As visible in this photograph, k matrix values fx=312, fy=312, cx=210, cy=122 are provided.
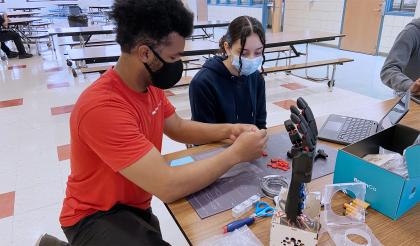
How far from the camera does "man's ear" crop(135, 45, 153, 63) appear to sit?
898 mm

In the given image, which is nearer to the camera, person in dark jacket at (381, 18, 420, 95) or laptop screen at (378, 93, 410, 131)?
laptop screen at (378, 93, 410, 131)

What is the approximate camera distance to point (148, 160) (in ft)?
2.71

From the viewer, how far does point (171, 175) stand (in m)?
0.83

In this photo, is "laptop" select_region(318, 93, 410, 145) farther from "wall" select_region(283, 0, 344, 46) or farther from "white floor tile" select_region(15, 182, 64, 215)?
"wall" select_region(283, 0, 344, 46)

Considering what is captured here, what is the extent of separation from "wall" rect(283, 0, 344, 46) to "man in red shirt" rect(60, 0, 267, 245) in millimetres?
6758

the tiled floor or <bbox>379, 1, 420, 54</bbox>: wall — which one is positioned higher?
<bbox>379, 1, 420, 54</bbox>: wall

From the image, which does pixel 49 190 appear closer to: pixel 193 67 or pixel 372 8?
pixel 193 67

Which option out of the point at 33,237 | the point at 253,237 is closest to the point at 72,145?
the point at 253,237

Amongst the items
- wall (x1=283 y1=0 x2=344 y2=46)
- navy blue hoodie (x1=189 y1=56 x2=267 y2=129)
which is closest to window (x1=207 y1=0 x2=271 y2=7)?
wall (x1=283 y1=0 x2=344 y2=46)

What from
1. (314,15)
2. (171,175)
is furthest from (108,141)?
(314,15)

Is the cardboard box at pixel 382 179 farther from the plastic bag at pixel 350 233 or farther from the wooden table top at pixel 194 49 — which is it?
the wooden table top at pixel 194 49

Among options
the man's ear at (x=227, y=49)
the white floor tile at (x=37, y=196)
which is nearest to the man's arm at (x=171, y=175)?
the man's ear at (x=227, y=49)

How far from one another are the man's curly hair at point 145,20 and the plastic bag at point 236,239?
1.83 feet

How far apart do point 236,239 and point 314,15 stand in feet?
25.2
